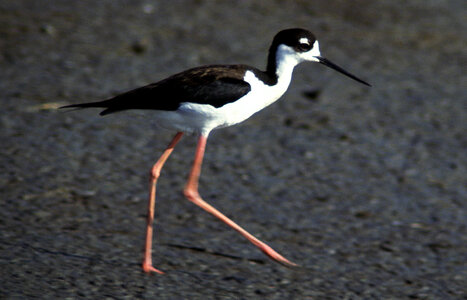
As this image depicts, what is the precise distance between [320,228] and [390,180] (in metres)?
1.01

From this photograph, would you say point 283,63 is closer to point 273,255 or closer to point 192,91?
point 192,91

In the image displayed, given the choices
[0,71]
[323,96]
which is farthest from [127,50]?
[323,96]

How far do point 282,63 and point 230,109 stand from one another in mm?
435

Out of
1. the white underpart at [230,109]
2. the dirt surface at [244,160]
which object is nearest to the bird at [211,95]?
the white underpart at [230,109]

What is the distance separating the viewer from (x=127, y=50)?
7602 mm

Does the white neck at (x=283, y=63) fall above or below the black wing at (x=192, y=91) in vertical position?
above

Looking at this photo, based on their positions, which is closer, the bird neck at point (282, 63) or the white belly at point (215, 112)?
the white belly at point (215, 112)

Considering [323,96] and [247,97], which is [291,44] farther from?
[323,96]

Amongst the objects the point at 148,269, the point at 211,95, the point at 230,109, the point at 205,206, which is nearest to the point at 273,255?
the point at 205,206

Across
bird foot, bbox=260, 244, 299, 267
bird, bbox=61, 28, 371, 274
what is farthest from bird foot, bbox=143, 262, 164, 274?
bird foot, bbox=260, 244, 299, 267

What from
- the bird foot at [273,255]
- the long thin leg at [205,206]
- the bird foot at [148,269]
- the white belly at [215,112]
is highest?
the white belly at [215,112]

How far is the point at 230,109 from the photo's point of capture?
420cm

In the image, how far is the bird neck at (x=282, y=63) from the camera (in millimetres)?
4371

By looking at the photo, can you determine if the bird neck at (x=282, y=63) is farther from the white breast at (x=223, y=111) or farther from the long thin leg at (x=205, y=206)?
the long thin leg at (x=205, y=206)
